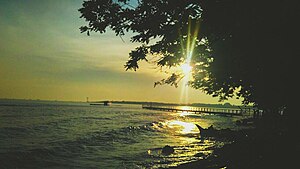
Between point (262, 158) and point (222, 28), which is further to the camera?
point (262, 158)

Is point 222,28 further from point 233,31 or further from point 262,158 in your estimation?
point 262,158

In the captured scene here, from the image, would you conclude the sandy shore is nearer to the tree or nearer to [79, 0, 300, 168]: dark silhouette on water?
[79, 0, 300, 168]: dark silhouette on water

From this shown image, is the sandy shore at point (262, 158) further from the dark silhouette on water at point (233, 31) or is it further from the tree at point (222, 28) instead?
the tree at point (222, 28)

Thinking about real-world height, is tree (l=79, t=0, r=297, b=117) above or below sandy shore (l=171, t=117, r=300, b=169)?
above

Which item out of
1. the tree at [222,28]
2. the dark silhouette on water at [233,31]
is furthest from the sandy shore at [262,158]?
the tree at [222,28]

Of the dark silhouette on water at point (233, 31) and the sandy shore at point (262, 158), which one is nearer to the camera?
the dark silhouette on water at point (233, 31)

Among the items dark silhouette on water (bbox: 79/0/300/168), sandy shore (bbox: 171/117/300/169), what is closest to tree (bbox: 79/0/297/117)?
dark silhouette on water (bbox: 79/0/300/168)

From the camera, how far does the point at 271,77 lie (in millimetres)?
7730

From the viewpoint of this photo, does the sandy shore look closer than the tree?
No

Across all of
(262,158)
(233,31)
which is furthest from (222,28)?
(262,158)

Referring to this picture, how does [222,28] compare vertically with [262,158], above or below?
above

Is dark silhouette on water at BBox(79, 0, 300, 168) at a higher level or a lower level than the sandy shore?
higher

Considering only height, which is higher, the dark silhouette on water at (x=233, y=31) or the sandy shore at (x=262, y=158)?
the dark silhouette on water at (x=233, y=31)

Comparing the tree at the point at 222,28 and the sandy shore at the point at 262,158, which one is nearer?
the tree at the point at 222,28
